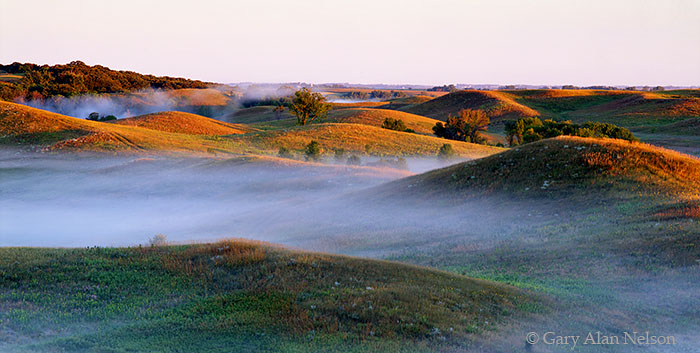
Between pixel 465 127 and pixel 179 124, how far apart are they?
139ft

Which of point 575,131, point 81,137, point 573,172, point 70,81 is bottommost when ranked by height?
point 81,137

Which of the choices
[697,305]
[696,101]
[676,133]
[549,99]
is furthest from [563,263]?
[549,99]

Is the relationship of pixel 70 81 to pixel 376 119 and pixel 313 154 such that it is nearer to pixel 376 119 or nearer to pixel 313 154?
pixel 376 119

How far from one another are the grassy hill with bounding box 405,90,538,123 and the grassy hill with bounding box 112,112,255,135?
58.5m

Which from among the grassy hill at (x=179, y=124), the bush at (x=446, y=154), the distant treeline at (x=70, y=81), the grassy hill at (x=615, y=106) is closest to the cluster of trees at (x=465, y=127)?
the bush at (x=446, y=154)

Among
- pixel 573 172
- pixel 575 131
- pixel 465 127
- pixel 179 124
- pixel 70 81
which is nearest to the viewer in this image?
pixel 573 172

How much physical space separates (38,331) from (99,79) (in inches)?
6732

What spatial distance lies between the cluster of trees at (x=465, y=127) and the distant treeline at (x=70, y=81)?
97034 mm

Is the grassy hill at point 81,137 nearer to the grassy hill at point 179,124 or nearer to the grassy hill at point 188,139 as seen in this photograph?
the grassy hill at point 188,139

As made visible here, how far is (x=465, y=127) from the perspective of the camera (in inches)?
2950

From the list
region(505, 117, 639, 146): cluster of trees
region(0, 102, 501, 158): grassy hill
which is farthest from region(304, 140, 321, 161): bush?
region(505, 117, 639, 146): cluster of trees

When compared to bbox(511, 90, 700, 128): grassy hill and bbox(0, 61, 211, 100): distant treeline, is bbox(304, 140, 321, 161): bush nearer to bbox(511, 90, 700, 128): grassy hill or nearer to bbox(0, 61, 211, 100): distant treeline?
bbox(511, 90, 700, 128): grassy hill

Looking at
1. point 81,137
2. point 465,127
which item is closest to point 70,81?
point 81,137

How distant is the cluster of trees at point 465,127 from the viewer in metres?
74.9
